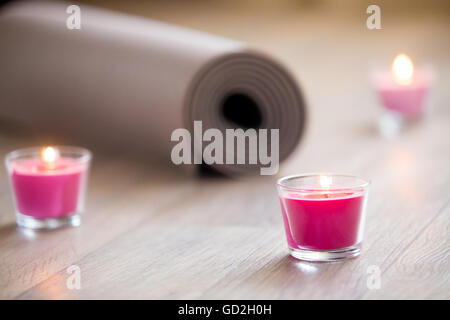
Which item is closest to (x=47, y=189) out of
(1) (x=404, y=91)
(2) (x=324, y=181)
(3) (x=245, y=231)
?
(3) (x=245, y=231)

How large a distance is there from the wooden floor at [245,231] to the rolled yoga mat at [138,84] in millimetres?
85

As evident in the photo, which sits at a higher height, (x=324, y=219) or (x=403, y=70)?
(x=403, y=70)

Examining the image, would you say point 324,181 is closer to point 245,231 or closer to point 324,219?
point 324,219

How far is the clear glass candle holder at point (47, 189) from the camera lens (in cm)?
158

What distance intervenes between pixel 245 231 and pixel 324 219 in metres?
0.28

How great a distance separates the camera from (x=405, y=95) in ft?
8.06

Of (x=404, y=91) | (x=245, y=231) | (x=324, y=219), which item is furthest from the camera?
(x=404, y=91)

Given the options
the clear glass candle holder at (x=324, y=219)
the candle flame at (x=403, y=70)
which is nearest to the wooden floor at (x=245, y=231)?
the clear glass candle holder at (x=324, y=219)

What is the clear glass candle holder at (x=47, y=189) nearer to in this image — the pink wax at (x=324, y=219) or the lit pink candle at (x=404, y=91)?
the pink wax at (x=324, y=219)

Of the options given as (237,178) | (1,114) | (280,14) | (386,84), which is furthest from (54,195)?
(280,14)

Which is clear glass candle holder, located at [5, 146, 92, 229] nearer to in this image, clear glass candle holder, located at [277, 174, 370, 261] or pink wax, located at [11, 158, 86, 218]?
pink wax, located at [11, 158, 86, 218]

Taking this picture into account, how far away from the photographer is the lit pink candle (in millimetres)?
2459
